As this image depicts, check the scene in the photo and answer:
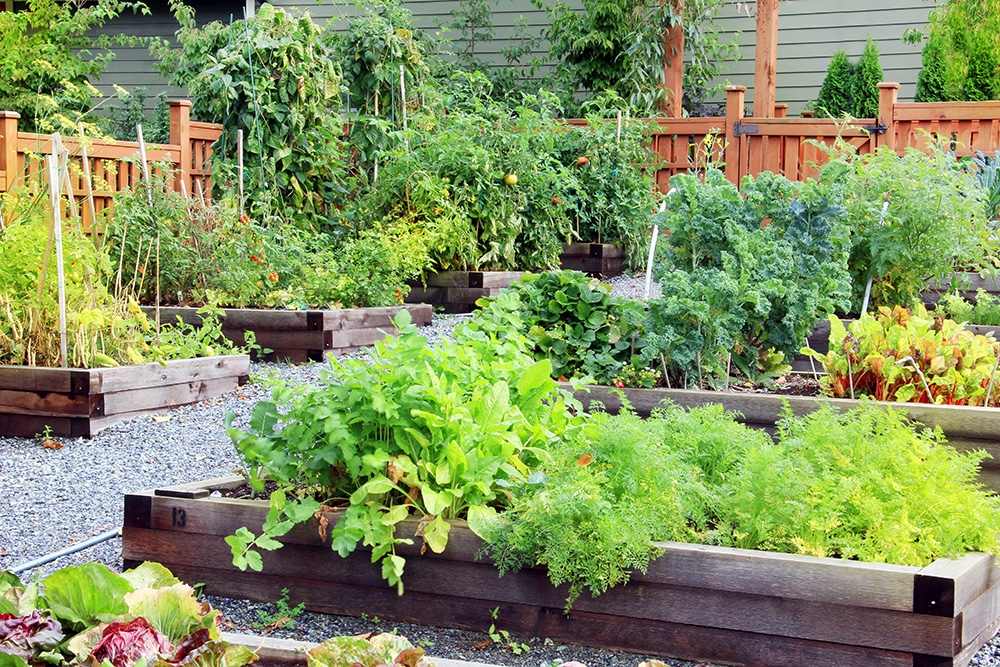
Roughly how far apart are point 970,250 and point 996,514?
314cm

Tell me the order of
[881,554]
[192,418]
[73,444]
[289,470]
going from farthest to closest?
[192,418] < [73,444] < [289,470] < [881,554]

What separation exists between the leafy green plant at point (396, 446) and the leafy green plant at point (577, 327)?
4.05 ft

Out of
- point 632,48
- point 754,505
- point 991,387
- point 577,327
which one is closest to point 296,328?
point 577,327

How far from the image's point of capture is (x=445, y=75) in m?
14.1

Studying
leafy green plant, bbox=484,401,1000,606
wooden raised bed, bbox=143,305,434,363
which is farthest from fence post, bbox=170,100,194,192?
leafy green plant, bbox=484,401,1000,606

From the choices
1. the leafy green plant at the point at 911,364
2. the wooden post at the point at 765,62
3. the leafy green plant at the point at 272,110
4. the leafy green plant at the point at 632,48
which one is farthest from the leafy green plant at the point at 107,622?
the wooden post at the point at 765,62

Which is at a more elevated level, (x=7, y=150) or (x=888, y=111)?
(x=888, y=111)

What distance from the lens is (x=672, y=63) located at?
12930 mm

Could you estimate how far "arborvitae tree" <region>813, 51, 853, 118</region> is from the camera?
12867 millimetres

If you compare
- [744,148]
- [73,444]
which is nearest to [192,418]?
[73,444]

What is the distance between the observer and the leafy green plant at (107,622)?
1.94 metres

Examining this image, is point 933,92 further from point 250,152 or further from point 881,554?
point 881,554

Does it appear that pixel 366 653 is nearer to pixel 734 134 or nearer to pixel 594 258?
pixel 594 258

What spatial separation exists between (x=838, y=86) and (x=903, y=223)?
329 inches
